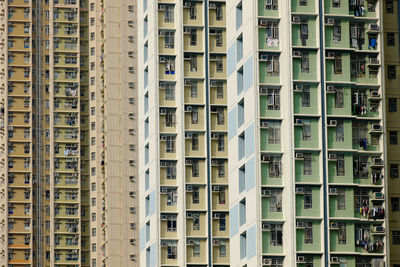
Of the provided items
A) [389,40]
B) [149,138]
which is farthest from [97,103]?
[389,40]

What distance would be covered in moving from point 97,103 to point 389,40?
6083 centimetres

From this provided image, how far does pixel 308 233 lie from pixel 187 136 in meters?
19.1

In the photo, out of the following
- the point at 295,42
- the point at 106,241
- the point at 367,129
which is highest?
the point at 295,42

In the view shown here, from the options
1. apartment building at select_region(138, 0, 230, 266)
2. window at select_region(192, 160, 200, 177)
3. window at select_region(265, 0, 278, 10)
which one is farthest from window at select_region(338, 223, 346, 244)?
window at select_region(192, 160, 200, 177)

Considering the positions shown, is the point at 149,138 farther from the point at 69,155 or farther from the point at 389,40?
the point at 69,155

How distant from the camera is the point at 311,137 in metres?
63.9

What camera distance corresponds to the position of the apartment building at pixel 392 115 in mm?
66188

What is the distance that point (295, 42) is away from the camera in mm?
64438

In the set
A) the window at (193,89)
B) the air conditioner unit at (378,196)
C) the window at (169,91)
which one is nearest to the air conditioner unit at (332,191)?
the air conditioner unit at (378,196)

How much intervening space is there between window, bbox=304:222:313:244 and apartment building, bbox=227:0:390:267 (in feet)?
0.16

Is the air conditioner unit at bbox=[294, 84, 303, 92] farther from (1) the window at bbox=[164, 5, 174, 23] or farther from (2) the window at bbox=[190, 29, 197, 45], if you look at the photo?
(1) the window at bbox=[164, 5, 174, 23]

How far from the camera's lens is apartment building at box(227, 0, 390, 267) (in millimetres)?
63094

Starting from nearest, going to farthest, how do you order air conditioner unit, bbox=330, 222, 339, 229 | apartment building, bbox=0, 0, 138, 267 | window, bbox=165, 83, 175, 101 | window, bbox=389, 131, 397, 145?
air conditioner unit, bbox=330, 222, 339, 229 < window, bbox=389, 131, 397, 145 < window, bbox=165, 83, 175, 101 < apartment building, bbox=0, 0, 138, 267

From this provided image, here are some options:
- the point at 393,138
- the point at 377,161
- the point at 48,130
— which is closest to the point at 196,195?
the point at 393,138
